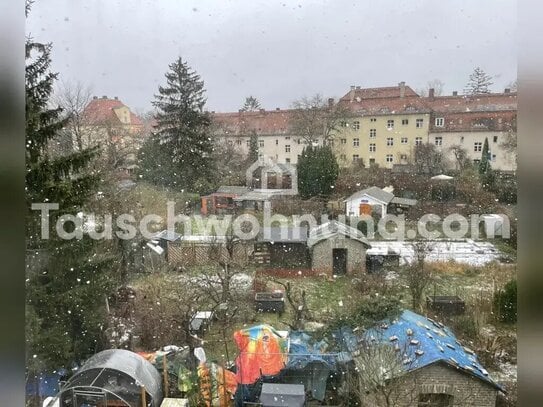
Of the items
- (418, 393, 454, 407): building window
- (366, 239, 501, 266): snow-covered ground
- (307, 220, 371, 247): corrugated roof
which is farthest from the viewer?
(307, 220, 371, 247): corrugated roof

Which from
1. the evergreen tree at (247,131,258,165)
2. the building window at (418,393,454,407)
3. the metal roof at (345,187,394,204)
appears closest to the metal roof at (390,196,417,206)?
the metal roof at (345,187,394,204)

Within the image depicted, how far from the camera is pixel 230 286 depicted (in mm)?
2006

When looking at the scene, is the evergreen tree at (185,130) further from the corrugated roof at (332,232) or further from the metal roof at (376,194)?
the metal roof at (376,194)

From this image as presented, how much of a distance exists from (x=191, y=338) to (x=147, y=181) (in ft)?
2.31

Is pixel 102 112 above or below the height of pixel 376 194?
above

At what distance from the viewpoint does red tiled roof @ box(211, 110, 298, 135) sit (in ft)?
6.13

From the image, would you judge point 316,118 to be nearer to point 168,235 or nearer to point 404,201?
point 404,201

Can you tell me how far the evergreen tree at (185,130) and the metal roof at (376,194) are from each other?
624 mm

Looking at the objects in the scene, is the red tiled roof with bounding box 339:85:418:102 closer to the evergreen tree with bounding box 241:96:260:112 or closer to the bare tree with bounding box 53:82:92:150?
the evergreen tree with bounding box 241:96:260:112

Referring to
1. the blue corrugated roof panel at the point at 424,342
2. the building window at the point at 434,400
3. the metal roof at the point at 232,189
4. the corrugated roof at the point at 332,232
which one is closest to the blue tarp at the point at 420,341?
the blue corrugated roof panel at the point at 424,342

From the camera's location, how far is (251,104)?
6.10 feet

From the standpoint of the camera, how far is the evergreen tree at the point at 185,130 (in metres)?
1.90

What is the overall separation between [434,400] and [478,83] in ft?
4.03

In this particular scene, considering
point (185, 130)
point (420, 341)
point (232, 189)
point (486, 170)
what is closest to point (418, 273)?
point (420, 341)
